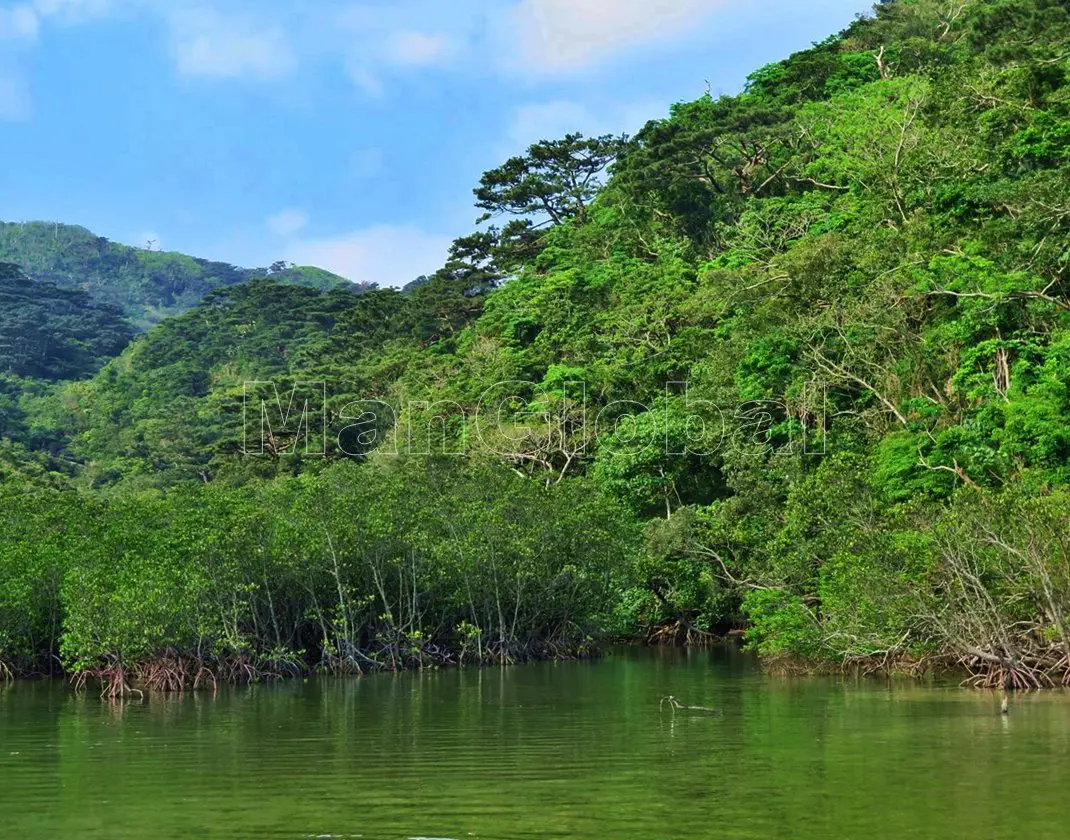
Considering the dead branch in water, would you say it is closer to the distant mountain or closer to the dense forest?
the dense forest

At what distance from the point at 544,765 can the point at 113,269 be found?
543ft

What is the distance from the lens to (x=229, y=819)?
1127cm

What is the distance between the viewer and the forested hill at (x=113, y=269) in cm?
16325

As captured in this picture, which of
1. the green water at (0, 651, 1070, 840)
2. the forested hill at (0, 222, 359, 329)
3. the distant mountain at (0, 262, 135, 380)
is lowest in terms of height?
the green water at (0, 651, 1070, 840)

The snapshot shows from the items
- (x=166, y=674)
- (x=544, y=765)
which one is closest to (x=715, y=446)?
(x=166, y=674)

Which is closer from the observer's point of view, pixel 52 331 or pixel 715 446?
pixel 715 446

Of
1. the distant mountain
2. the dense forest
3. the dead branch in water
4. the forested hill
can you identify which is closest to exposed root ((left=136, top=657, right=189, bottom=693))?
Result: the dense forest

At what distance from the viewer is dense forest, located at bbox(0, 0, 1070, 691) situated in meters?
23.0

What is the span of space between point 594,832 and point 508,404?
35.1 m

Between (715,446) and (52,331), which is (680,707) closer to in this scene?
(715,446)

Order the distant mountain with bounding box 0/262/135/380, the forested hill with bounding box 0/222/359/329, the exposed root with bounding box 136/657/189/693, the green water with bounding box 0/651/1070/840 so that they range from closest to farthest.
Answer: the green water with bounding box 0/651/1070/840 → the exposed root with bounding box 136/657/189/693 → the distant mountain with bounding box 0/262/135/380 → the forested hill with bounding box 0/222/359/329

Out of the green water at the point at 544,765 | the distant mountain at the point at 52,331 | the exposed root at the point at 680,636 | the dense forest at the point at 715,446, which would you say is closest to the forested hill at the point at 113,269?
the distant mountain at the point at 52,331

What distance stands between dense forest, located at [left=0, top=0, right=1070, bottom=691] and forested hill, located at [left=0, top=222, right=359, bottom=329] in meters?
114

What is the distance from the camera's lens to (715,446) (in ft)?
115
